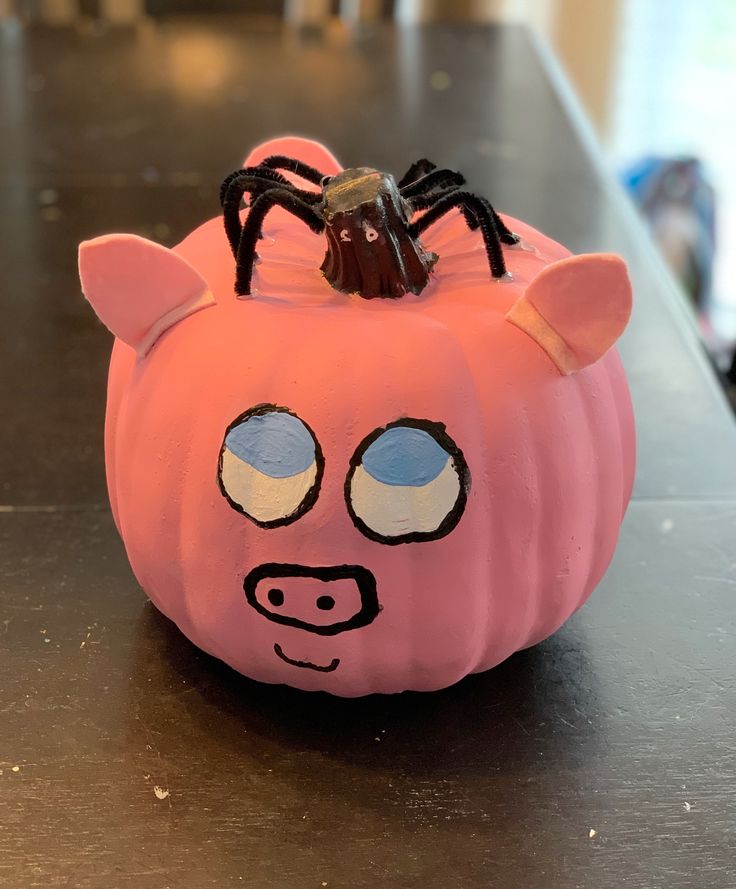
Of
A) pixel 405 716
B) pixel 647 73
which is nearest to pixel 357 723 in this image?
pixel 405 716

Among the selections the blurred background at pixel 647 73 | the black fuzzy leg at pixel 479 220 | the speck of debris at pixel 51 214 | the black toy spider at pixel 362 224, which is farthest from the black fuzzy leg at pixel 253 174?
the blurred background at pixel 647 73

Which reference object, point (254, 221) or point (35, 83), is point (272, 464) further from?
point (35, 83)

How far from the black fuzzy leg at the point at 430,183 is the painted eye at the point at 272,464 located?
22cm

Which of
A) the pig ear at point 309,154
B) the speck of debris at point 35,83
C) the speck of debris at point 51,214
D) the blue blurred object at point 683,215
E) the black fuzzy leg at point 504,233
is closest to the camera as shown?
the black fuzzy leg at point 504,233

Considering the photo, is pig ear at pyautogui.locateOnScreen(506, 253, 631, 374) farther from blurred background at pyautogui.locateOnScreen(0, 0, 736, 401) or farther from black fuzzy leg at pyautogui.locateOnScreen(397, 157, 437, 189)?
blurred background at pyautogui.locateOnScreen(0, 0, 736, 401)

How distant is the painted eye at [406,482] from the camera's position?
69 cm

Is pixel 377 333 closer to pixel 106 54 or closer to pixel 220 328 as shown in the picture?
pixel 220 328

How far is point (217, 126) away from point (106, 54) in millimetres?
501

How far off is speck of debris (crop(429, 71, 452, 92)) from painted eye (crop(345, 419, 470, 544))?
A: 172 centimetres

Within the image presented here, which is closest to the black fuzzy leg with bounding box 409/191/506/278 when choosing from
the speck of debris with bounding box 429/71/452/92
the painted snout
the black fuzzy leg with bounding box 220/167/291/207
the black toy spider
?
the black toy spider

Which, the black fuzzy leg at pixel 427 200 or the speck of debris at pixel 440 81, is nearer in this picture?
the black fuzzy leg at pixel 427 200

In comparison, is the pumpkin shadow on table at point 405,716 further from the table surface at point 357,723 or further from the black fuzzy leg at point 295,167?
the black fuzzy leg at point 295,167

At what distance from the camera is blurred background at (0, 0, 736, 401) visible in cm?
260

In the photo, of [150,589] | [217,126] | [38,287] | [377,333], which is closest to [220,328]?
[377,333]
